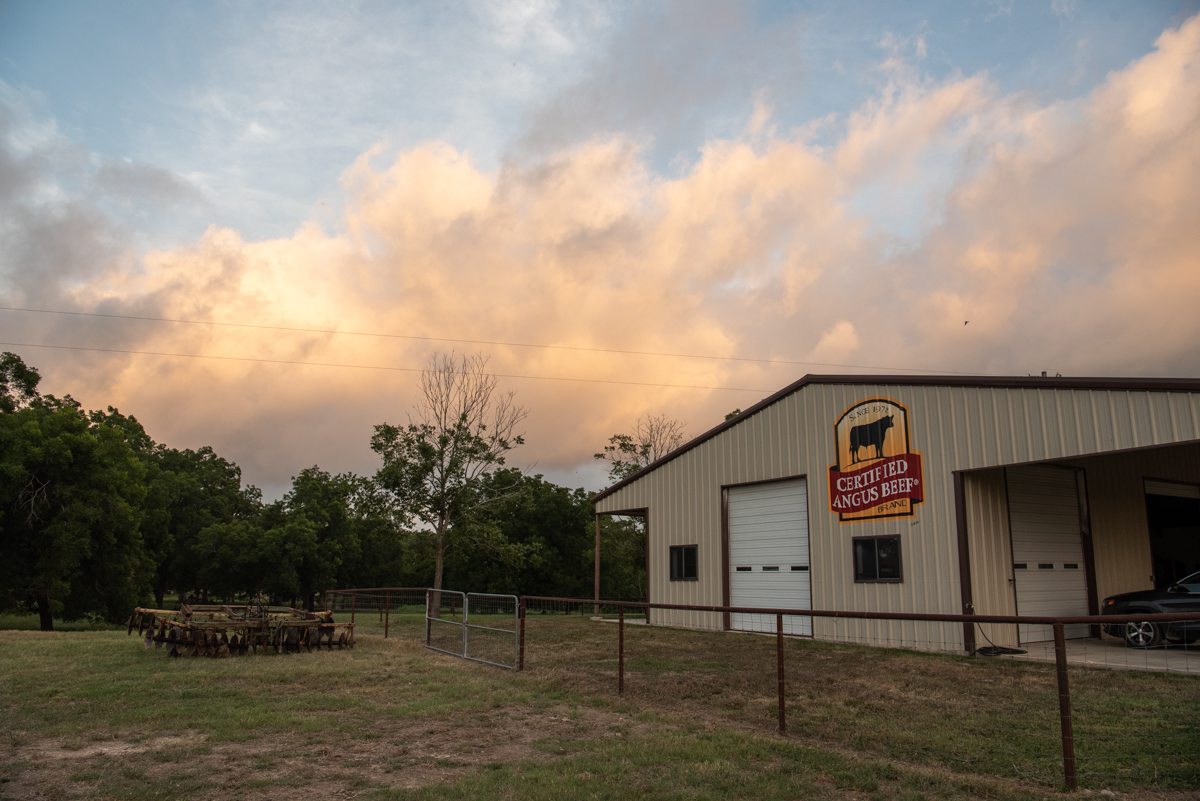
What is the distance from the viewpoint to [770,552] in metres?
17.0

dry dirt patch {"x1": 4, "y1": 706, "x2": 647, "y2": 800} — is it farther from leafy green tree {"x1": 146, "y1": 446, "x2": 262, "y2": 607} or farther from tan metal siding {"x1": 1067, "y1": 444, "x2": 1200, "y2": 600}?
leafy green tree {"x1": 146, "y1": 446, "x2": 262, "y2": 607}

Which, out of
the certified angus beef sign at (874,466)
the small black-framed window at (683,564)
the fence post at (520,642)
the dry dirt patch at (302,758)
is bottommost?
the dry dirt patch at (302,758)

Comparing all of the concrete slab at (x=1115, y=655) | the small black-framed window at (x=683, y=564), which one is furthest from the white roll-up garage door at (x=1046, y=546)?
the small black-framed window at (x=683, y=564)

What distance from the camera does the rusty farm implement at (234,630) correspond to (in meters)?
12.2

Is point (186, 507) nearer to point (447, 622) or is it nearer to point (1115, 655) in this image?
point (447, 622)

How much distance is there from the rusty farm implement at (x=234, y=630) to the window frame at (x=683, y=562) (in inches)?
339

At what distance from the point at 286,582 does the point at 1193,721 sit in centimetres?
4874

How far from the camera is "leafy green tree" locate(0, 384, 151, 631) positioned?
28469 mm

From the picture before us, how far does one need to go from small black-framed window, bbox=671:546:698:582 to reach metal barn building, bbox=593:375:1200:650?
2.0 inches

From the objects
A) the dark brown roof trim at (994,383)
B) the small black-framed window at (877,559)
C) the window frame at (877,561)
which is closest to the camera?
the dark brown roof trim at (994,383)

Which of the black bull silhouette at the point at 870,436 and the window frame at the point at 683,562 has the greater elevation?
the black bull silhouette at the point at 870,436

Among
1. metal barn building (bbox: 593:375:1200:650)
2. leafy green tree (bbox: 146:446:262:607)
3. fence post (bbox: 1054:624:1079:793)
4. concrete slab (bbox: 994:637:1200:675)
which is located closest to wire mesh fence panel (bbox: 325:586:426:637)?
metal barn building (bbox: 593:375:1200:650)

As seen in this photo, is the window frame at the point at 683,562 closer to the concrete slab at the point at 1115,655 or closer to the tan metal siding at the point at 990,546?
the tan metal siding at the point at 990,546

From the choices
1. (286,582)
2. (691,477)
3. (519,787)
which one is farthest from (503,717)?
(286,582)
